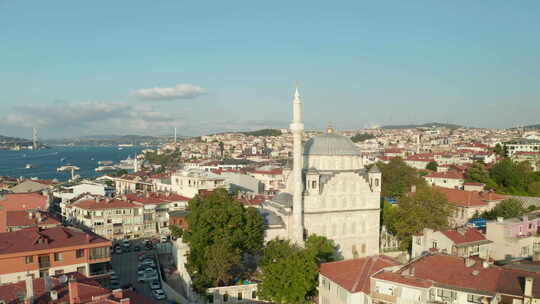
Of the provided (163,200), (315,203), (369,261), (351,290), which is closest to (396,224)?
(315,203)

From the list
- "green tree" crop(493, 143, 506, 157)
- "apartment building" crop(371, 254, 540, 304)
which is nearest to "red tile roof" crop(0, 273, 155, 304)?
"apartment building" crop(371, 254, 540, 304)

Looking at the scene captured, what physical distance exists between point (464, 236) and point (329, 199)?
1025 cm

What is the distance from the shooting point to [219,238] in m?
29.2

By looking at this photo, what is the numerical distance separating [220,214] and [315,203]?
862cm

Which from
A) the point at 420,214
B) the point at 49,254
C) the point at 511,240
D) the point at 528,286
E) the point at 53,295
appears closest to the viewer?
the point at 53,295

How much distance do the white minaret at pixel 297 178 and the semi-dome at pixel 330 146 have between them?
160 inches

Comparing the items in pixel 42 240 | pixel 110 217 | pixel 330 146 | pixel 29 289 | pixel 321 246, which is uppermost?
pixel 330 146

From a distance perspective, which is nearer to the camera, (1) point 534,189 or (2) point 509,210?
(2) point 509,210

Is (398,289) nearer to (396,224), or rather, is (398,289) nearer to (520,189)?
(396,224)

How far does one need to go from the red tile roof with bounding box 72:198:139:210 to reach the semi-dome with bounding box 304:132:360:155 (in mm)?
20151

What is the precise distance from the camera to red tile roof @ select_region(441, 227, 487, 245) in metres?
29.5

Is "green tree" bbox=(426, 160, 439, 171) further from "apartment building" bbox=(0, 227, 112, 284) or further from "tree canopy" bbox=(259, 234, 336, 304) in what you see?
"apartment building" bbox=(0, 227, 112, 284)

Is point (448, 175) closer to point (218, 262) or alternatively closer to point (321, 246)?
point (321, 246)

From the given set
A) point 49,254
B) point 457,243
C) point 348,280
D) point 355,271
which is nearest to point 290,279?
point 348,280
